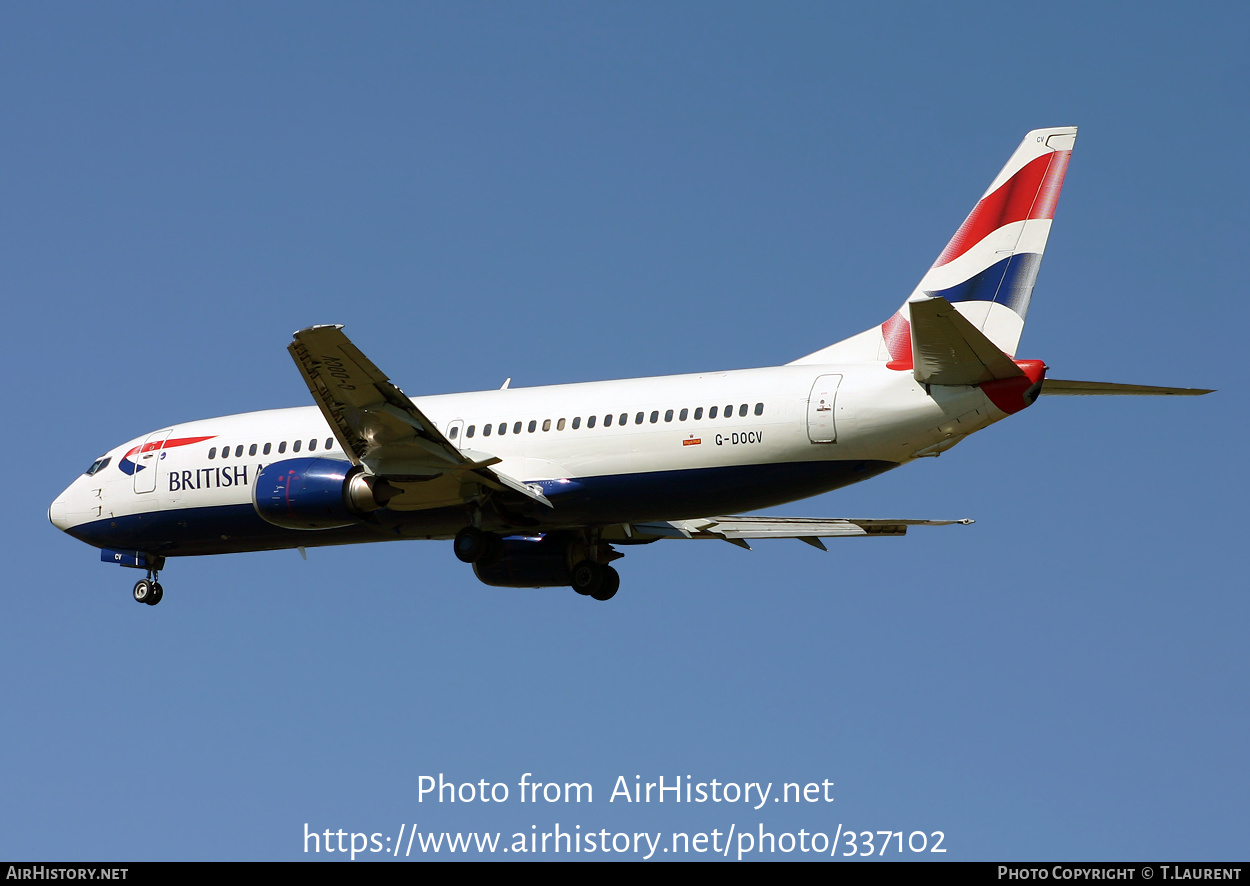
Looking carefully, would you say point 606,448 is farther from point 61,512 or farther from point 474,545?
point 61,512

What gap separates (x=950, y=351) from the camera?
83.0 ft

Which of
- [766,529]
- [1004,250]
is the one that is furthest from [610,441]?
[1004,250]

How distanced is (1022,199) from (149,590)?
19.1 metres

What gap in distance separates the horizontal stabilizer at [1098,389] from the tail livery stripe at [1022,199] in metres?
3.05

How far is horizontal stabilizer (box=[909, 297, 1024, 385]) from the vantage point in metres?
24.1

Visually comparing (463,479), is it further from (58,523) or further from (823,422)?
(58,523)

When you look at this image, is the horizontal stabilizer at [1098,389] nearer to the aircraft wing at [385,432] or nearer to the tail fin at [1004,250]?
the tail fin at [1004,250]

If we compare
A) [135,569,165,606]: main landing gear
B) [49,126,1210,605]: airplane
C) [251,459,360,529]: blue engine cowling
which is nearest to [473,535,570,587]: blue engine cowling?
[49,126,1210,605]: airplane

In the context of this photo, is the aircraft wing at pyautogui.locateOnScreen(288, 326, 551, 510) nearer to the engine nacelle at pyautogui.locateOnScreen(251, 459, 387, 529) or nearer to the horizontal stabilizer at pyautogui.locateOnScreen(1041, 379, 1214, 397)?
the engine nacelle at pyautogui.locateOnScreen(251, 459, 387, 529)

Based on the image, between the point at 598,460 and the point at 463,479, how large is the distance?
8.24 feet

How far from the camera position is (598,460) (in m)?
29.1
